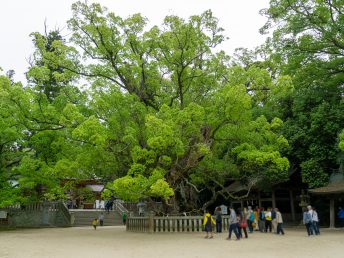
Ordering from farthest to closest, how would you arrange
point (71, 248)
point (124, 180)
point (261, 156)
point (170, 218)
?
point (170, 218)
point (261, 156)
point (124, 180)
point (71, 248)

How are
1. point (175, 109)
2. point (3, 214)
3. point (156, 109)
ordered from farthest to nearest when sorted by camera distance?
point (3, 214)
point (156, 109)
point (175, 109)

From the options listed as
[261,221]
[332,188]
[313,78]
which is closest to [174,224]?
[261,221]

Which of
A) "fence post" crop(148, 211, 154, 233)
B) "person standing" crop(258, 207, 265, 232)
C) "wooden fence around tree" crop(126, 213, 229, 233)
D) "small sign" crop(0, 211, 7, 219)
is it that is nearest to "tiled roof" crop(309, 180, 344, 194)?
"person standing" crop(258, 207, 265, 232)

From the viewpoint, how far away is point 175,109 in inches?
687

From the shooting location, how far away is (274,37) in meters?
23.1

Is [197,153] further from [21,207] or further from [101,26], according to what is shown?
[21,207]

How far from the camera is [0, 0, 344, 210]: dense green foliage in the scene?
56.3ft

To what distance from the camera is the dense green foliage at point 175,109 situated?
17.2 m

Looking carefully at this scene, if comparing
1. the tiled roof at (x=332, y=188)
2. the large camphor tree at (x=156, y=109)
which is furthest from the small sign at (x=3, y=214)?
the tiled roof at (x=332, y=188)

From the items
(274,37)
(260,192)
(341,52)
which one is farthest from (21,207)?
(341,52)

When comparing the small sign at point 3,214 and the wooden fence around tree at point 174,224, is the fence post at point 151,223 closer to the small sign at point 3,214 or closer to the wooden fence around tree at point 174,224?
the wooden fence around tree at point 174,224

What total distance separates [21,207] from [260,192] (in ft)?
60.4

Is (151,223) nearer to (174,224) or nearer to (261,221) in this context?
(174,224)

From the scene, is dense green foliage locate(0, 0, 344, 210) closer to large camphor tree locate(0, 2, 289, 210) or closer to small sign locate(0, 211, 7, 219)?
large camphor tree locate(0, 2, 289, 210)
